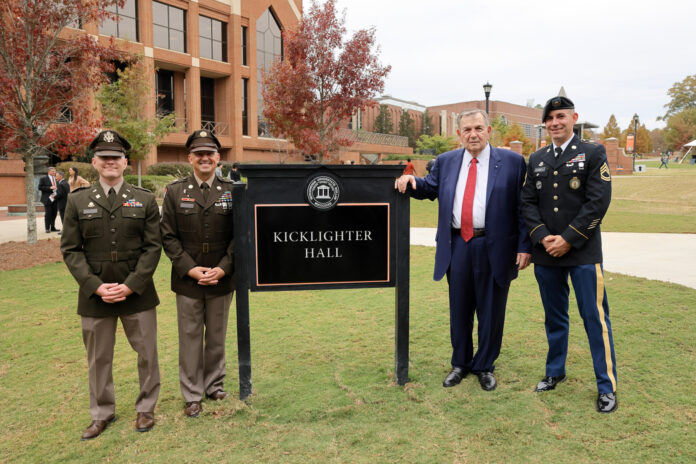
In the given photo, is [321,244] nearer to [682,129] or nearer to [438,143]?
[438,143]

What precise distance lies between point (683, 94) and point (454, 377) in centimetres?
10267

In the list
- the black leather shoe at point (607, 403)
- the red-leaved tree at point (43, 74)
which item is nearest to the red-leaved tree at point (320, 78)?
the red-leaved tree at point (43, 74)

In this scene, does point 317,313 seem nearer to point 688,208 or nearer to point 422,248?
point 422,248

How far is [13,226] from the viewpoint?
14.7 m

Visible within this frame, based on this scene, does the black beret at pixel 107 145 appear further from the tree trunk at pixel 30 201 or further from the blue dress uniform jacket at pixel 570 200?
the tree trunk at pixel 30 201

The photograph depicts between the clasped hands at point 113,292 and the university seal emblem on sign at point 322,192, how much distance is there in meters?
1.33

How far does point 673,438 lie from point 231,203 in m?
3.13

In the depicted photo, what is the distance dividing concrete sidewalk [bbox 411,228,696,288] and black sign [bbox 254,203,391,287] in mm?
5550

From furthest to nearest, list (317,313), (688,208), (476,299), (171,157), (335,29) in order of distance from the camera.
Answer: (171,157), (688,208), (335,29), (317,313), (476,299)

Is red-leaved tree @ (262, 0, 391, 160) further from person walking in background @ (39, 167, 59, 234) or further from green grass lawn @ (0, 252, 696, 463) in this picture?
green grass lawn @ (0, 252, 696, 463)

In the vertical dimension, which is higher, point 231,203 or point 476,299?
point 231,203

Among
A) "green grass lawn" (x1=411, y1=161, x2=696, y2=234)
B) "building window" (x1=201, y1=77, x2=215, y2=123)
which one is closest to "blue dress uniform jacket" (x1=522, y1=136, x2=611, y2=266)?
"green grass lawn" (x1=411, y1=161, x2=696, y2=234)

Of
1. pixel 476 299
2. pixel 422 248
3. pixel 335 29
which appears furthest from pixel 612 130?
pixel 476 299

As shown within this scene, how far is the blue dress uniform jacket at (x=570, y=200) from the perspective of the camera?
11.3 feet
